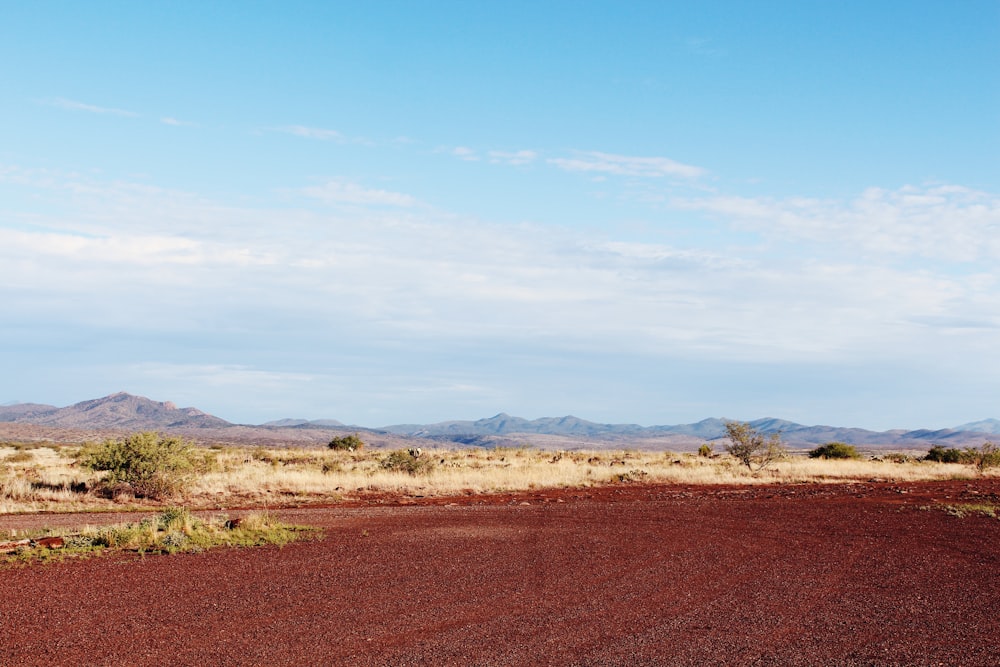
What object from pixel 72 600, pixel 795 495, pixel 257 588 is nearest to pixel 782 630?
pixel 257 588

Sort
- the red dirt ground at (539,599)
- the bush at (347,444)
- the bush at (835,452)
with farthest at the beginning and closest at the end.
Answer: the bush at (347,444) < the bush at (835,452) < the red dirt ground at (539,599)

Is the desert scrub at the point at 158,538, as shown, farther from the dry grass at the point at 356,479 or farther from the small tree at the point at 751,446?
the small tree at the point at 751,446

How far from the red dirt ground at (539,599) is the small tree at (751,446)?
68.3 feet

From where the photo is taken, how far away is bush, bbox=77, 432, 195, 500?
86.2 feet

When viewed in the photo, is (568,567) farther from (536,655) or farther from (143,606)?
(143,606)

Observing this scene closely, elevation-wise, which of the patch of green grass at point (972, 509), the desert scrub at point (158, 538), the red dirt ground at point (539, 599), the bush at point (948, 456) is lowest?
the red dirt ground at point (539, 599)

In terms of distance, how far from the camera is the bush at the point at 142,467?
86.2 feet

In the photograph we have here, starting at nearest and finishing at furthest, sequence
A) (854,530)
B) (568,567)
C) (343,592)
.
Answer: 1. (343,592)
2. (568,567)
3. (854,530)

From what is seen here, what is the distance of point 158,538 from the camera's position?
629 inches

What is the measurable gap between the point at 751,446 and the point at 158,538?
3096cm

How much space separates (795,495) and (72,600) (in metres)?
22.5

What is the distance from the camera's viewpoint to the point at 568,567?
13.6 meters

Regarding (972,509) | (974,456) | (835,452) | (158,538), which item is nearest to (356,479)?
(158,538)

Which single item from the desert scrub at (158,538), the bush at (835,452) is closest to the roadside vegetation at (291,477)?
the desert scrub at (158,538)
